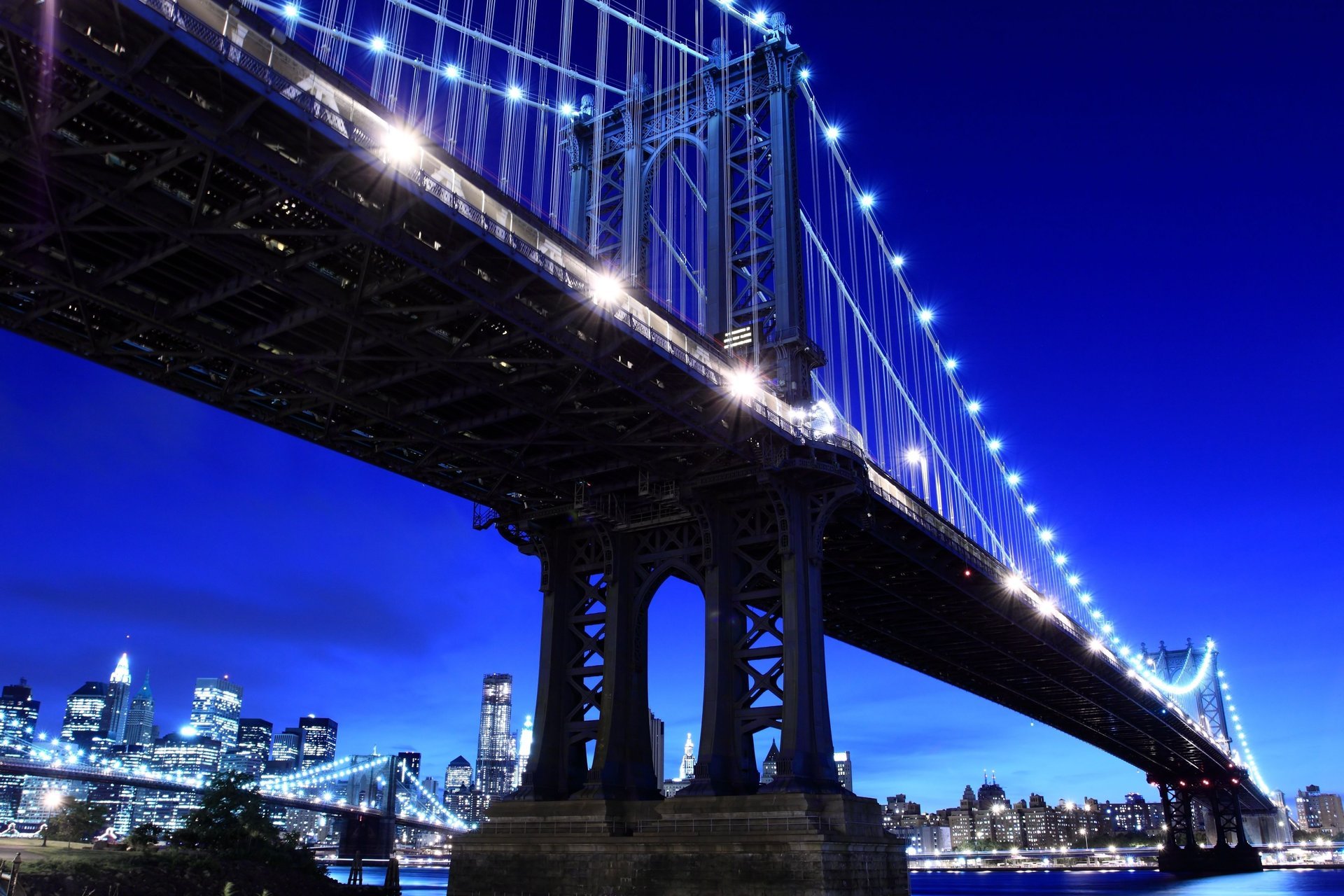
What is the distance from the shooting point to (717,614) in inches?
1566

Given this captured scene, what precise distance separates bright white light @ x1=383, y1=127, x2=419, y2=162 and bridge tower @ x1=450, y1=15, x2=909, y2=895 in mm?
8743

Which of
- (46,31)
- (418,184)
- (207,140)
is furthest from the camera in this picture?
(418,184)

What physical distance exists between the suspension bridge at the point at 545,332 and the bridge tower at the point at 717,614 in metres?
0.14

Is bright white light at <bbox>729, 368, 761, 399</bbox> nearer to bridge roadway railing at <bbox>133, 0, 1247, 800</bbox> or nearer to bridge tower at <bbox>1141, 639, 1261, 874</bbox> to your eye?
bridge roadway railing at <bbox>133, 0, 1247, 800</bbox>

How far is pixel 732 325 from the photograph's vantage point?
4497 centimetres

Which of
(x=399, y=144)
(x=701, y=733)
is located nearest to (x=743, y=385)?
(x=701, y=733)

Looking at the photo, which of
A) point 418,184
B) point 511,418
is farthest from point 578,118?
point 418,184

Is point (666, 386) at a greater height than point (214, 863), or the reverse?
point (666, 386)

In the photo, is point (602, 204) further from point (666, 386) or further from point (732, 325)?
point (666, 386)

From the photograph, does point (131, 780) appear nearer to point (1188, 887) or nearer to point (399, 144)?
point (1188, 887)

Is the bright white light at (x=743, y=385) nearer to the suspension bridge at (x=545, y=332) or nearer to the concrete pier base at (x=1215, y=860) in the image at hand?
the suspension bridge at (x=545, y=332)

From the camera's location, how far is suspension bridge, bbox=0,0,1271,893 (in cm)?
2319

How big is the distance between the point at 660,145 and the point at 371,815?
10995cm

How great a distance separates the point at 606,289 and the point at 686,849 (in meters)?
17.8
